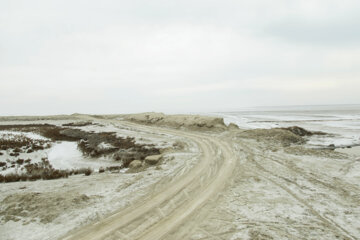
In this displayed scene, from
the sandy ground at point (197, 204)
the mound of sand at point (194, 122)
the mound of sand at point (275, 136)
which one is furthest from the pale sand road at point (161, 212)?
the mound of sand at point (194, 122)

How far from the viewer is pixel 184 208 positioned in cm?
797

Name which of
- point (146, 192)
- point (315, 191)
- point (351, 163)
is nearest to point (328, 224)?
point (315, 191)

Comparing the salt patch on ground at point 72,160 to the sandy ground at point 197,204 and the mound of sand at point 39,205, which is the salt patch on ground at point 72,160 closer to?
the sandy ground at point 197,204

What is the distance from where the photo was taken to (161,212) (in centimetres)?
767

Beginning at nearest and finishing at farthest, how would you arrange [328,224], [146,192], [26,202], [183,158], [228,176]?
[328,224] < [26,202] < [146,192] < [228,176] < [183,158]

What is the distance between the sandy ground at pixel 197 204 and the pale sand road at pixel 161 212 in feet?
0.10

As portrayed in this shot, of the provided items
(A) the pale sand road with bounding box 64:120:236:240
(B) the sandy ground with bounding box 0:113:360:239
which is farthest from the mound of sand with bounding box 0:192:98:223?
(A) the pale sand road with bounding box 64:120:236:240

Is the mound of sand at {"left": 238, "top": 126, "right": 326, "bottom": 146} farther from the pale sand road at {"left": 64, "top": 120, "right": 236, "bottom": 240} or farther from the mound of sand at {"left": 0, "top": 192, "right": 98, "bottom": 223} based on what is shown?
the mound of sand at {"left": 0, "top": 192, "right": 98, "bottom": 223}

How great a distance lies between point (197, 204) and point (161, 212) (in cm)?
155

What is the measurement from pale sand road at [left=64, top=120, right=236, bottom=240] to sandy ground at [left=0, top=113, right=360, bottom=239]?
1.3 inches

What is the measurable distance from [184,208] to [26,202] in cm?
655

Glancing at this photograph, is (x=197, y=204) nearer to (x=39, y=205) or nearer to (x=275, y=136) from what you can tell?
(x=39, y=205)

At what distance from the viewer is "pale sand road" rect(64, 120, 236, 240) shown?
638cm

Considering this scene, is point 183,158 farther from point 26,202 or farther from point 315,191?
point 26,202
